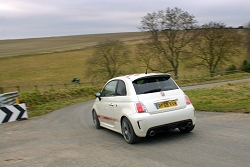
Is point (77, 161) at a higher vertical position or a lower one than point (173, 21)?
lower

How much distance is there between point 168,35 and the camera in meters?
43.6

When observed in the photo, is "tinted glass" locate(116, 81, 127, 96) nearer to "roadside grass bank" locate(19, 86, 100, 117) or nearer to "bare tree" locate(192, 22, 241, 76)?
"roadside grass bank" locate(19, 86, 100, 117)

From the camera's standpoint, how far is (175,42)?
145ft

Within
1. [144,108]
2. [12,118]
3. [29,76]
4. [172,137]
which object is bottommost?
[29,76]

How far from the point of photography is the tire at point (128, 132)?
7105mm

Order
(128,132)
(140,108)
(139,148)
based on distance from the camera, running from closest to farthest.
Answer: (139,148) < (140,108) < (128,132)

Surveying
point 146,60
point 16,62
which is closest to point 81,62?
point 16,62

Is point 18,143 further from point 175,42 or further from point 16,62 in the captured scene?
point 16,62

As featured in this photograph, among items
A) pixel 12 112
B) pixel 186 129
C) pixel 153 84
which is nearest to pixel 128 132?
pixel 153 84

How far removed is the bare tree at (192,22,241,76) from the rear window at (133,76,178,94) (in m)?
37.8

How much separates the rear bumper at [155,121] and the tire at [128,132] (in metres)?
0.19

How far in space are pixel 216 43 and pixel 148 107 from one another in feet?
131

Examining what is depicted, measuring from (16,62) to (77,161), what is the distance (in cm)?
5920

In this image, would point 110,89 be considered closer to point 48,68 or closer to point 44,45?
point 48,68
